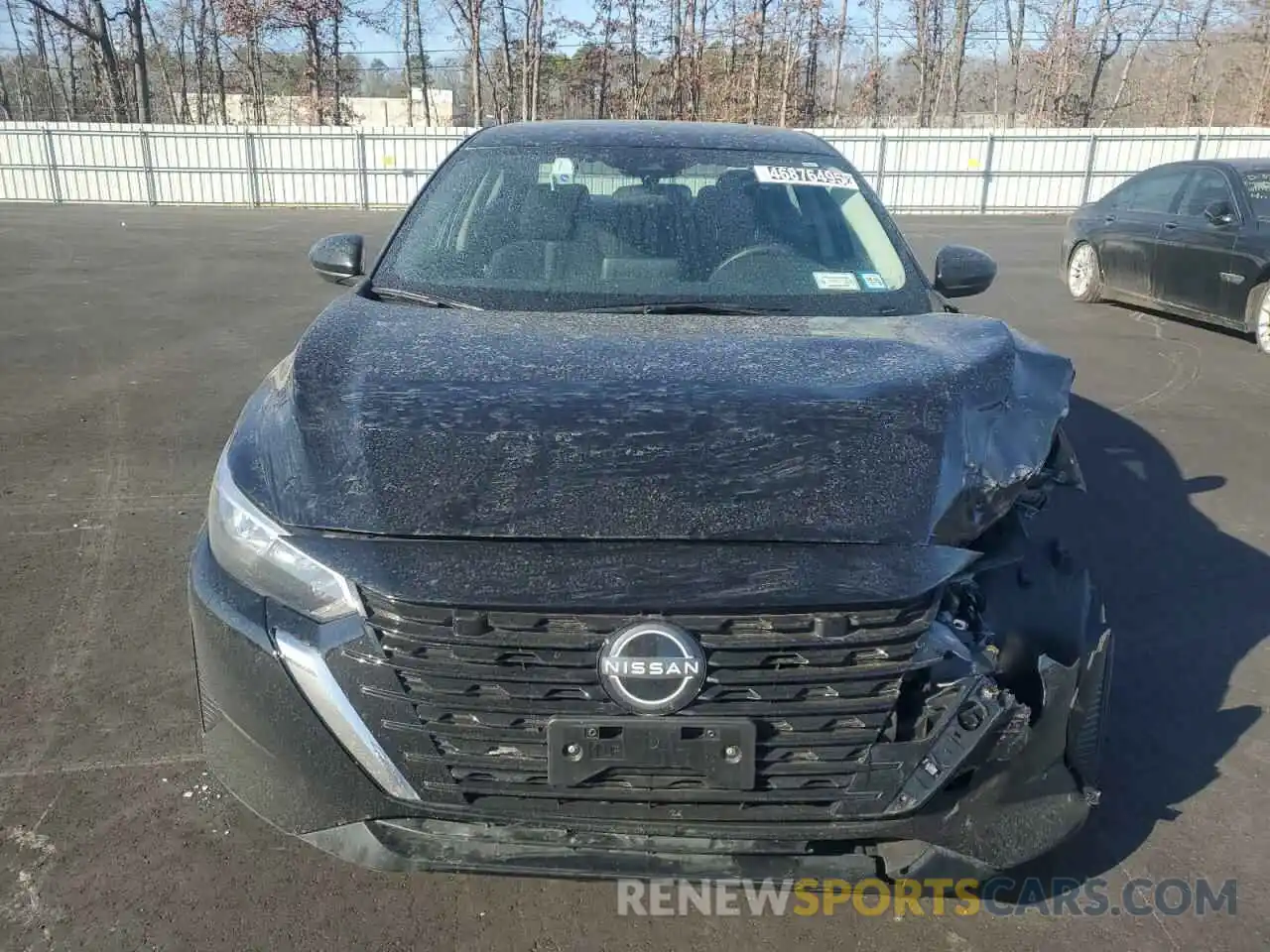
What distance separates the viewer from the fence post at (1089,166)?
24.2m

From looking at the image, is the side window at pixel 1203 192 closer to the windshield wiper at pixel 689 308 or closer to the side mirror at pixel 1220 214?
the side mirror at pixel 1220 214

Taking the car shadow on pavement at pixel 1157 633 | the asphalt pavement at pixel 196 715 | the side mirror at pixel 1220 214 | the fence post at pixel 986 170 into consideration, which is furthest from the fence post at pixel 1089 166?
the car shadow on pavement at pixel 1157 633

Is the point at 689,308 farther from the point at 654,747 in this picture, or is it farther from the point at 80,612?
the point at 80,612

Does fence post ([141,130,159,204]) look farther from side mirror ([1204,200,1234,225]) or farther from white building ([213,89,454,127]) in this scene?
side mirror ([1204,200,1234,225])

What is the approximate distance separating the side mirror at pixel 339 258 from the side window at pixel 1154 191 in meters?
8.54

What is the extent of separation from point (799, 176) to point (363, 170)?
2292cm

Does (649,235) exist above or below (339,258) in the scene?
above

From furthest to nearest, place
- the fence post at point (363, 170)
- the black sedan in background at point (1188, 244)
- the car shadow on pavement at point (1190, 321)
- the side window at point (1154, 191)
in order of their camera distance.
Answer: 1. the fence post at point (363, 170)
2. the side window at point (1154, 191)
3. the car shadow on pavement at point (1190, 321)
4. the black sedan in background at point (1188, 244)

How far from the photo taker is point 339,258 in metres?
3.63

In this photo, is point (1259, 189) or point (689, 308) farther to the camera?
point (1259, 189)

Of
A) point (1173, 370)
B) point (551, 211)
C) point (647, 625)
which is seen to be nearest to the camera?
point (647, 625)

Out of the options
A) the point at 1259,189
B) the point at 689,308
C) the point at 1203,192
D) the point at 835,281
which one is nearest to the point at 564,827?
the point at 689,308

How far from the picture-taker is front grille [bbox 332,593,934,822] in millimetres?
1775

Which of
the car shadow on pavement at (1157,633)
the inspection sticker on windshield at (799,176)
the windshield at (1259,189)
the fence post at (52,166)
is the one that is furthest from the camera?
the fence post at (52,166)
